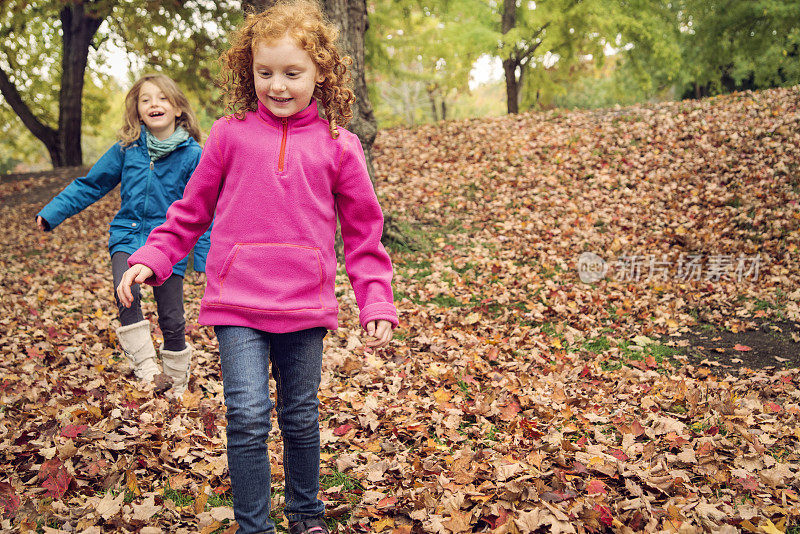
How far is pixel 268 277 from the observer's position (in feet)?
7.03

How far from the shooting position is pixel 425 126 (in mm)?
14180

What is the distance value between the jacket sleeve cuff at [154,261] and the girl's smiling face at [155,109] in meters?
1.77

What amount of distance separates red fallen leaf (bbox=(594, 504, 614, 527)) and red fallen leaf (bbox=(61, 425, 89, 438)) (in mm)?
2831

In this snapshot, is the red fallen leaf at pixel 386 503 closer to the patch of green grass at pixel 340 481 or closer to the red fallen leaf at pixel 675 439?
the patch of green grass at pixel 340 481

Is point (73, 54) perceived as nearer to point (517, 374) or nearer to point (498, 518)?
point (517, 374)

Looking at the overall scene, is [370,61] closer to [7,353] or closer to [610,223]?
[610,223]

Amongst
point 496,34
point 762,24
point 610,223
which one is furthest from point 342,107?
point 762,24

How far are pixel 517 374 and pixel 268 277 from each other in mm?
3083

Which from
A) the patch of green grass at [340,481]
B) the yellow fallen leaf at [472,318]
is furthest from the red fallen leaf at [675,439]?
the yellow fallen leaf at [472,318]

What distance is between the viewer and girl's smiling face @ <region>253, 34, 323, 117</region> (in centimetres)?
217

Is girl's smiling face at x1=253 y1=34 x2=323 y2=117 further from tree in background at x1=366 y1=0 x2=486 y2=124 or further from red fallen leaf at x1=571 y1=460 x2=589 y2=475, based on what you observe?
tree in background at x1=366 y1=0 x2=486 y2=124

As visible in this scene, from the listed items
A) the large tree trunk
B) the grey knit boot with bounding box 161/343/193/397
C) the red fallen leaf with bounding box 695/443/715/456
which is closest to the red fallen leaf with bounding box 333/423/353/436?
the grey knit boot with bounding box 161/343/193/397

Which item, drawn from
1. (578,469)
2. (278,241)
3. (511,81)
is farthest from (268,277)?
(511,81)

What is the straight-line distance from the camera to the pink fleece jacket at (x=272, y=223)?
2145 millimetres
